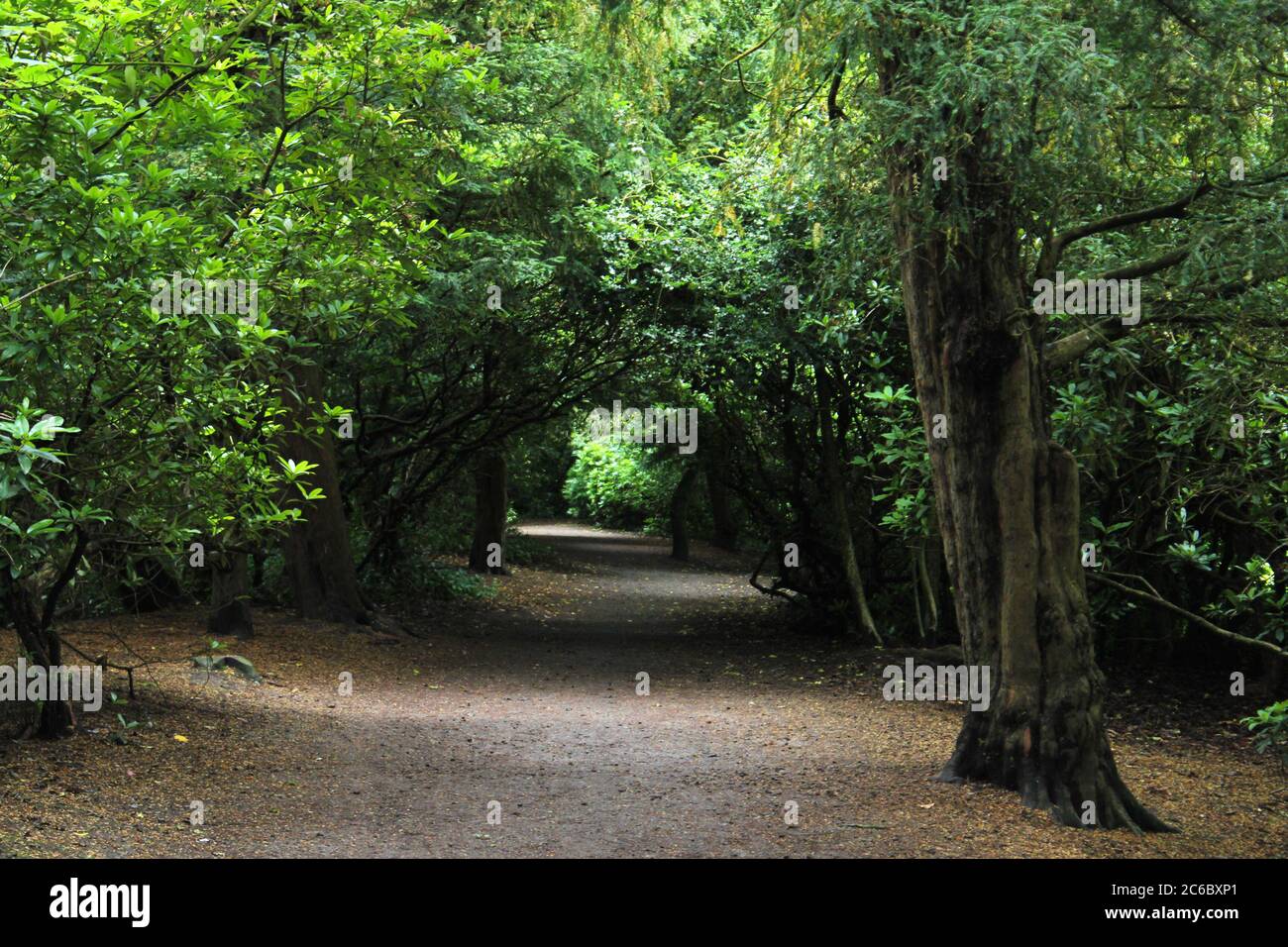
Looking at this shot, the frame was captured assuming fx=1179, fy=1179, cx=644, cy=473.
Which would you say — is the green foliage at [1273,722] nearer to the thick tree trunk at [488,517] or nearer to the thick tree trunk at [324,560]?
the thick tree trunk at [324,560]

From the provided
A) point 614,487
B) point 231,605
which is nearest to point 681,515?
point 614,487

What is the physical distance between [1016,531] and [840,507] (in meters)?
7.39

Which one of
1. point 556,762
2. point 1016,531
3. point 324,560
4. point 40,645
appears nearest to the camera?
point 1016,531

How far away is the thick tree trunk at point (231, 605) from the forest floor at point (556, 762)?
37cm

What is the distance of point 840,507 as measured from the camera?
568 inches

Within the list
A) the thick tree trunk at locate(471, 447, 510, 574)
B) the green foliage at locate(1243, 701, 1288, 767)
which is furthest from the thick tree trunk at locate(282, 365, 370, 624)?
the green foliage at locate(1243, 701, 1288, 767)

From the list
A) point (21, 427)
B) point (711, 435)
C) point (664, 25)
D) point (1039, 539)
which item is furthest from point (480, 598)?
point (21, 427)

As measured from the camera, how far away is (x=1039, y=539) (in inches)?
277

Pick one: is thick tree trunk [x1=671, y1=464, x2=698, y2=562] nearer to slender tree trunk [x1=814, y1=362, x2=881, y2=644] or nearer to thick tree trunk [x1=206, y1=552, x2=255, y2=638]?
slender tree trunk [x1=814, y1=362, x2=881, y2=644]

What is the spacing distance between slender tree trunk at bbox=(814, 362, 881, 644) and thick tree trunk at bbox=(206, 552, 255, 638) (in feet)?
22.7

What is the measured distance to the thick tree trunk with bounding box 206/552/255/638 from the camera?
12633mm

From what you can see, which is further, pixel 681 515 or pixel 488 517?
pixel 681 515

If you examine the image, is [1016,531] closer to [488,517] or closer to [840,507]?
[840,507]

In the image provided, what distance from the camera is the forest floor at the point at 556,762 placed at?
6.22 meters
